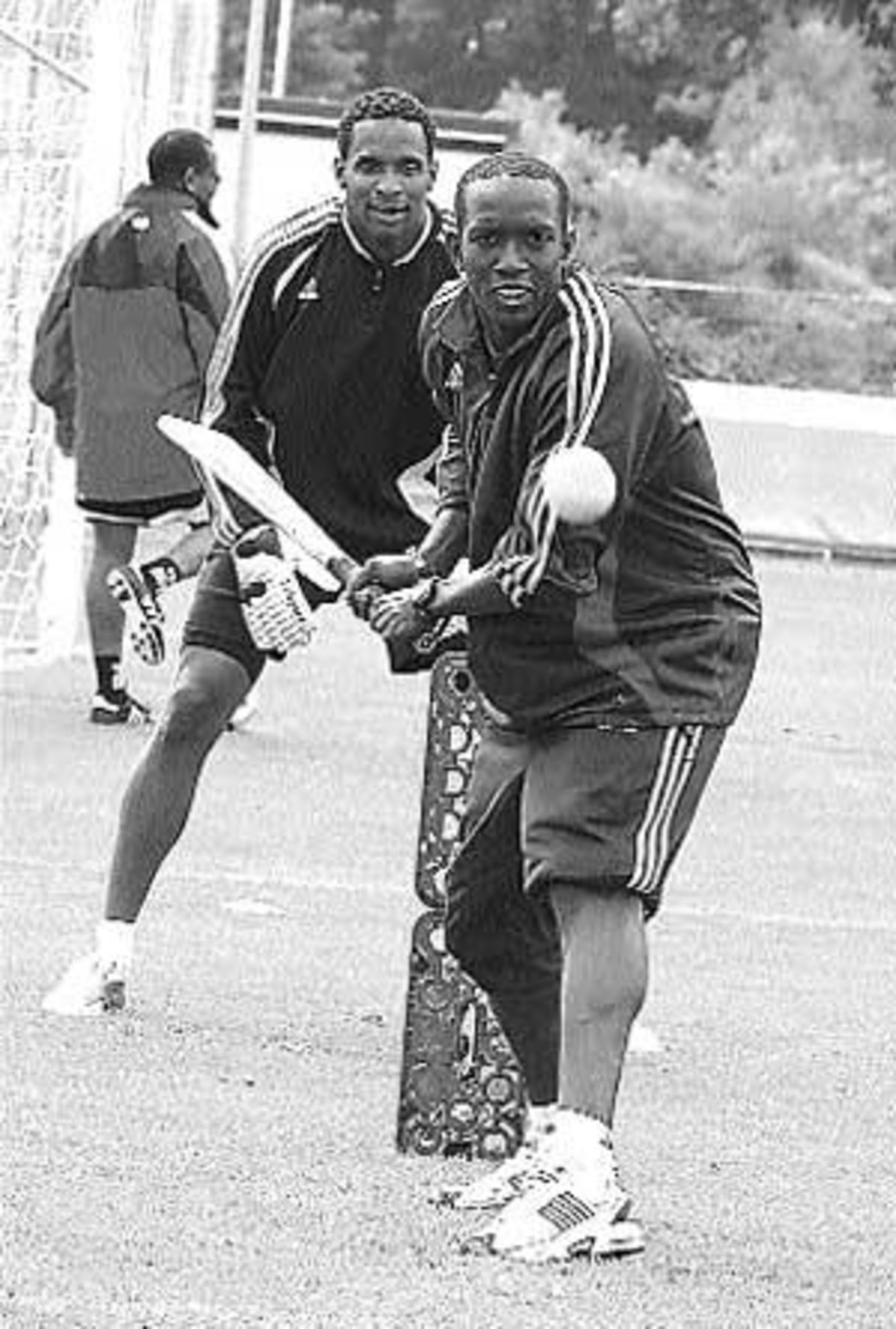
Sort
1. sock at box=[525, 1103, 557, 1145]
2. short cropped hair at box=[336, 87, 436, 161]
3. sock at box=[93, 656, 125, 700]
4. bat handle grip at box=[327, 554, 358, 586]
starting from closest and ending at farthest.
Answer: sock at box=[525, 1103, 557, 1145]
bat handle grip at box=[327, 554, 358, 586]
short cropped hair at box=[336, 87, 436, 161]
sock at box=[93, 656, 125, 700]

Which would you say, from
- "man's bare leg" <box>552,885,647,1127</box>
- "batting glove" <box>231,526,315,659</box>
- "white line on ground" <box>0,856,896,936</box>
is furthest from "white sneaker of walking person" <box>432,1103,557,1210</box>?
"white line on ground" <box>0,856,896,936</box>

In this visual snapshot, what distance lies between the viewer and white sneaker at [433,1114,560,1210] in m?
6.61

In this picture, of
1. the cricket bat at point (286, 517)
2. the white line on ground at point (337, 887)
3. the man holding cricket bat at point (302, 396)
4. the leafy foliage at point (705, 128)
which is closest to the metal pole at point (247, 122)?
the leafy foliage at point (705, 128)

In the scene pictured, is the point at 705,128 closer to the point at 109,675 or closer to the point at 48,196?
the point at 48,196

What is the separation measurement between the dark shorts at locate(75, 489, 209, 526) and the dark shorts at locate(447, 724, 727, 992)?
26.8ft

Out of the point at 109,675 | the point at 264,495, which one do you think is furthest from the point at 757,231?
the point at 264,495

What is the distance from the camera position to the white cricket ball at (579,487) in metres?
6.26

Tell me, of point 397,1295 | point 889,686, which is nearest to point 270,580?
point 397,1295

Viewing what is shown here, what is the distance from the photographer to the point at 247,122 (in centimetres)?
2656

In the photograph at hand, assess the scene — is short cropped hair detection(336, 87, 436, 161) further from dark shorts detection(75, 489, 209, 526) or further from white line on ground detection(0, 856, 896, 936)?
dark shorts detection(75, 489, 209, 526)

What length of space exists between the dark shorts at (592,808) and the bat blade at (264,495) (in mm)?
696

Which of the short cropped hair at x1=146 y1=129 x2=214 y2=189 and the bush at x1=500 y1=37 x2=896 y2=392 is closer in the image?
the short cropped hair at x1=146 y1=129 x2=214 y2=189

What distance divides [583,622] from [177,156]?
26.4 feet

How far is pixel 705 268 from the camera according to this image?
4978 cm
